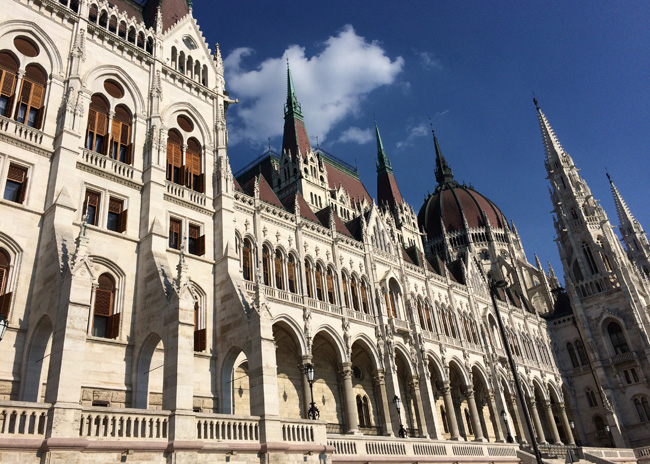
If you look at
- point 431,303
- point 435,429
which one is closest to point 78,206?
point 435,429

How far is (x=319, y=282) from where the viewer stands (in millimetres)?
33375

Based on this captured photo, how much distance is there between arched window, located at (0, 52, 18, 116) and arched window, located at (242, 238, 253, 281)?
13.5 metres

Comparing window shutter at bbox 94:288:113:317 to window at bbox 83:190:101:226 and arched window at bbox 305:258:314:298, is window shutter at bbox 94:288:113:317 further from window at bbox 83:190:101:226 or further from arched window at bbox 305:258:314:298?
arched window at bbox 305:258:314:298

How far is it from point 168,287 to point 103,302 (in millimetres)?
2368

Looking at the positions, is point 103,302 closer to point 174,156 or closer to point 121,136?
point 121,136

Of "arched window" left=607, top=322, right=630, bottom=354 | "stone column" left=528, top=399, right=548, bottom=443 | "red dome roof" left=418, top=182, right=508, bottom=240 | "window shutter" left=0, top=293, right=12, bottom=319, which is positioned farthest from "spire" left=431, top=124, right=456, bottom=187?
"window shutter" left=0, top=293, right=12, bottom=319

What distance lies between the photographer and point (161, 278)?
1883 centimetres

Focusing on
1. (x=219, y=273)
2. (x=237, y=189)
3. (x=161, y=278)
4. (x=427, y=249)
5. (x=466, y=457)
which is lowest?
(x=466, y=457)

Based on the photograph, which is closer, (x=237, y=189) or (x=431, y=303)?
(x=237, y=189)

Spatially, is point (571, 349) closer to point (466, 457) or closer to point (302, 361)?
point (466, 457)

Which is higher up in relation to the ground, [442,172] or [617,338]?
[442,172]

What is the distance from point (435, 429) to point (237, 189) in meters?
20.5

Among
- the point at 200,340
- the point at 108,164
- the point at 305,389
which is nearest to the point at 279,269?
the point at 305,389

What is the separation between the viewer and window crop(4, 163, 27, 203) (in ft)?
58.4
